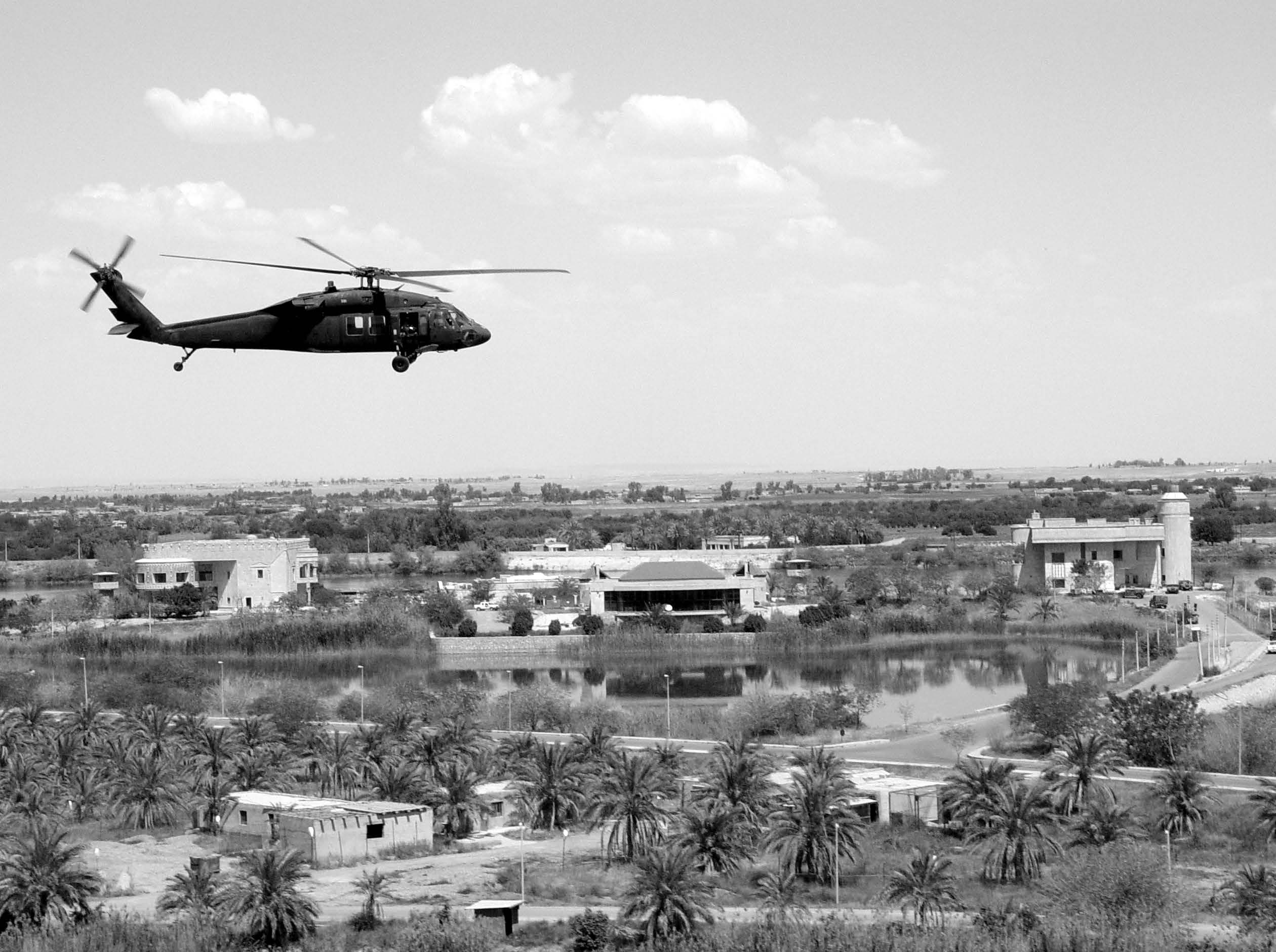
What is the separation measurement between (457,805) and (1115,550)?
180ft

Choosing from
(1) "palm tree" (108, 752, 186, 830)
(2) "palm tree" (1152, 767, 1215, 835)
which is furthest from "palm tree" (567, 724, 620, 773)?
(2) "palm tree" (1152, 767, 1215, 835)

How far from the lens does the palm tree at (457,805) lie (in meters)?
32.4

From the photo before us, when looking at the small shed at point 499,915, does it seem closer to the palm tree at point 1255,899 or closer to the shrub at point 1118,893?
the shrub at point 1118,893

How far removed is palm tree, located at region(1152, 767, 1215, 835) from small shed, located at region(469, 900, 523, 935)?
1225 centimetres

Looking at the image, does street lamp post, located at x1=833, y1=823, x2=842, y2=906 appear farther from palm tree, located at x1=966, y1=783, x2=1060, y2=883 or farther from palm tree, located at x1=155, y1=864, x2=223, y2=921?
palm tree, located at x1=155, y1=864, x2=223, y2=921

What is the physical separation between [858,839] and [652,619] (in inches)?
1654

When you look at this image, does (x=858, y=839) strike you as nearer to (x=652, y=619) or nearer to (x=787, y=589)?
(x=652, y=619)

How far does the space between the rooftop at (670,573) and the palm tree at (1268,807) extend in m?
44.0

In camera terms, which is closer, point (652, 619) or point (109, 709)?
point (109, 709)

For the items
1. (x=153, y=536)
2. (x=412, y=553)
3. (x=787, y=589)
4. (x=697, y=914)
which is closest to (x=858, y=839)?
(x=697, y=914)

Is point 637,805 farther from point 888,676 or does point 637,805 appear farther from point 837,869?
point 888,676

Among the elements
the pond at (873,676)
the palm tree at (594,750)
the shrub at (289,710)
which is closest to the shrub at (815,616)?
the pond at (873,676)

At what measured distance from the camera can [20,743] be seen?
37250 millimetres

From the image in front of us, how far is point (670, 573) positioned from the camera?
74.4 metres
